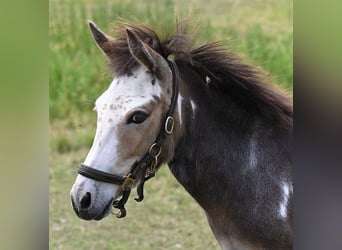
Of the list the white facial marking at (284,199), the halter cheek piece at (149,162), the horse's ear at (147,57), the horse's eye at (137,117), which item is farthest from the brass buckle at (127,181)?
the white facial marking at (284,199)

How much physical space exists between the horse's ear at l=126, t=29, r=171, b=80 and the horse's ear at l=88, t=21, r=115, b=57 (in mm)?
120

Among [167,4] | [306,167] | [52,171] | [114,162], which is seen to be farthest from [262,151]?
[52,171]

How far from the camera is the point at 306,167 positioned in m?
1.72

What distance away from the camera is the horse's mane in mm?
1633

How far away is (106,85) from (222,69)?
374mm

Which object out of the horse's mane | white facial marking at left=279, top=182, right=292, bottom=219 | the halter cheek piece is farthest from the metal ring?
white facial marking at left=279, top=182, right=292, bottom=219

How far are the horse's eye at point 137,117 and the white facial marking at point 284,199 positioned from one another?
18.3 inches

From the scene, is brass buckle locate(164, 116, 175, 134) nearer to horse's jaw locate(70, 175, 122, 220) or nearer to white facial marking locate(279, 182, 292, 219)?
horse's jaw locate(70, 175, 122, 220)

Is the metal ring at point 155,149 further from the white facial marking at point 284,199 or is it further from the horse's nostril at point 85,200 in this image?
the white facial marking at point 284,199

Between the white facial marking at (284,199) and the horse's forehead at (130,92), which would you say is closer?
the horse's forehead at (130,92)

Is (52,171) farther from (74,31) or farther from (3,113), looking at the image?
(74,31)

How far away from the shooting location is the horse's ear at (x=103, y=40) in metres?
1.63

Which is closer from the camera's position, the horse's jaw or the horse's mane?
the horse's jaw

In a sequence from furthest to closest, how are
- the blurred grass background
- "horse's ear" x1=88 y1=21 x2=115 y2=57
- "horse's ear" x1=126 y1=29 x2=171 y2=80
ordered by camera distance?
1. the blurred grass background
2. "horse's ear" x1=88 y1=21 x2=115 y2=57
3. "horse's ear" x1=126 y1=29 x2=171 y2=80
